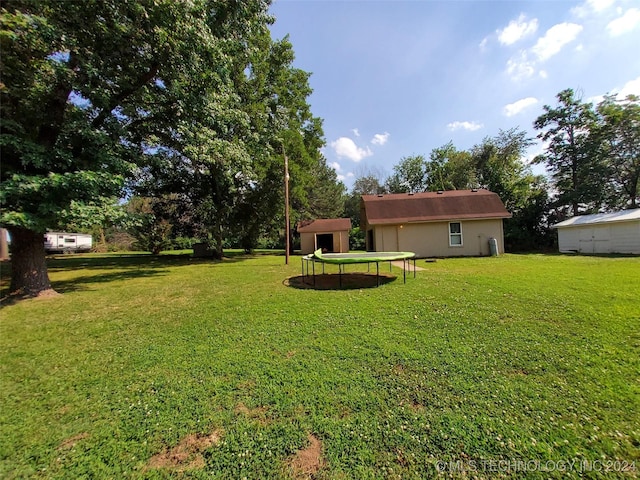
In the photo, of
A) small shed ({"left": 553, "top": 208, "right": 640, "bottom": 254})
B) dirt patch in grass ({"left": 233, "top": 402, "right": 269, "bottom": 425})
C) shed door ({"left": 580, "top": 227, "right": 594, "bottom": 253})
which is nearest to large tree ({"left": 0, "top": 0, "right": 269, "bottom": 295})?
dirt patch in grass ({"left": 233, "top": 402, "right": 269, "bottom": 425})

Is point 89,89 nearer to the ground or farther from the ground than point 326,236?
farther from the ground

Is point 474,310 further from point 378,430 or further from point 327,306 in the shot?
point 378,430

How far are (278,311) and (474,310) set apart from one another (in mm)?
3979

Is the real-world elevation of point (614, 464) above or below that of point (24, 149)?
below

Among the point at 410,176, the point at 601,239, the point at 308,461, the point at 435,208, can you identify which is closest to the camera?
the point at 308,461

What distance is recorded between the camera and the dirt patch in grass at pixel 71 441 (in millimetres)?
2303

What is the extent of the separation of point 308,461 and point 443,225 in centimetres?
1604

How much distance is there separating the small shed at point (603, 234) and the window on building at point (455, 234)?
8.87m

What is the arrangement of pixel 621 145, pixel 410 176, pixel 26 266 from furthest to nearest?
1. pixel 410 176
2. pixel 621 145
3. pixel 26 266

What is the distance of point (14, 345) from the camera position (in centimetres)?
439

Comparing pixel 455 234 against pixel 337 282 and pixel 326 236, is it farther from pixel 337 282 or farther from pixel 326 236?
pixel 337 282

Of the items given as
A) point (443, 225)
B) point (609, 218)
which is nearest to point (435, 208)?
point (443, 225)

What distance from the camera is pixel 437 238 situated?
16.0 metres

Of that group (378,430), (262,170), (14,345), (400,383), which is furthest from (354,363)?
(262,170)
